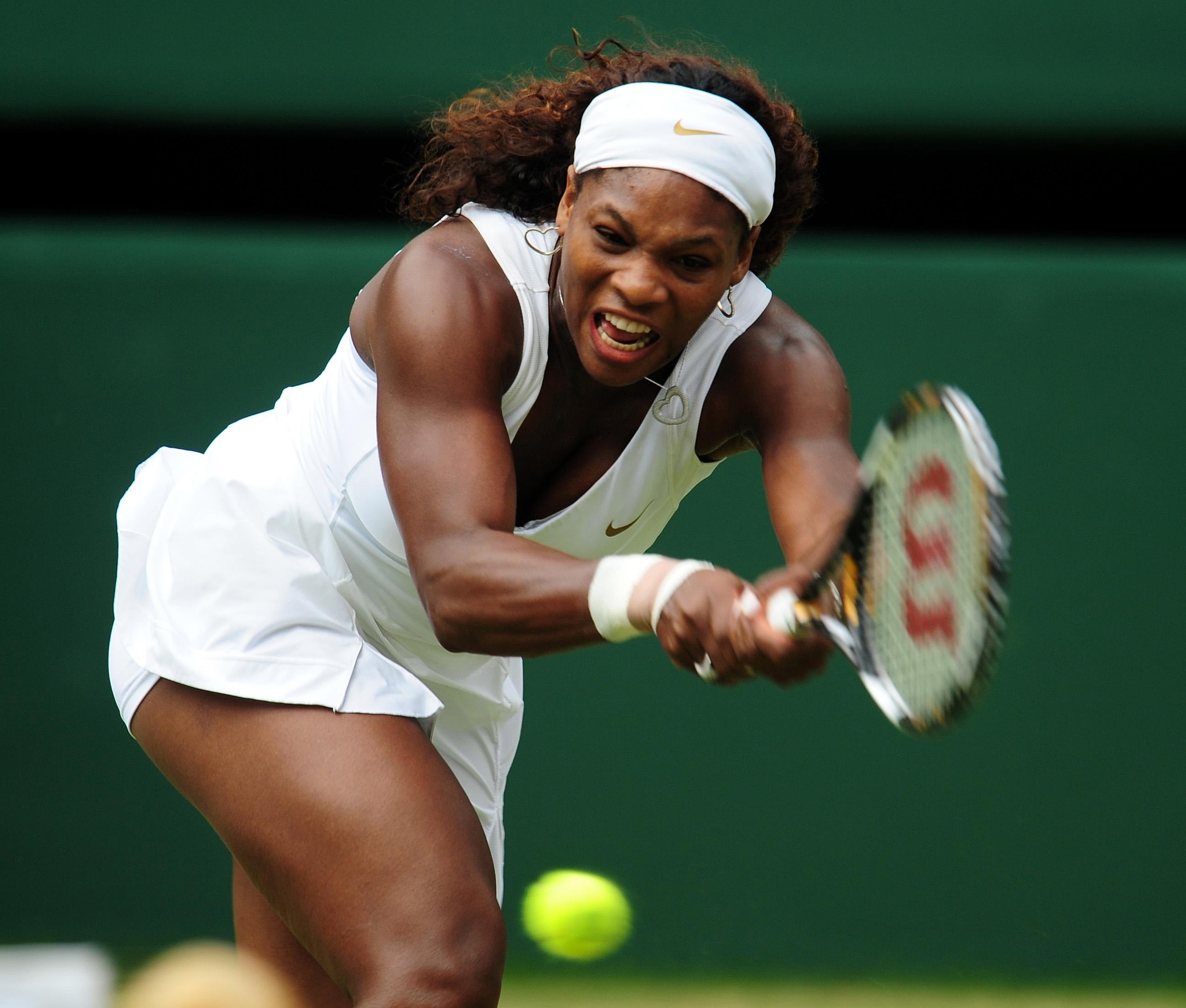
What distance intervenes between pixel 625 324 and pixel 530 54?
215 centimetres

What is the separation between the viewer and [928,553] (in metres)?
1.57

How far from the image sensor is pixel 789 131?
209cm

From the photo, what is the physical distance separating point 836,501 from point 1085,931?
244 centimetres

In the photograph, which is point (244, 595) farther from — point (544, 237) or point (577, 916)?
point (577, 916)

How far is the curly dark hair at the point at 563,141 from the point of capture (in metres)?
2.01

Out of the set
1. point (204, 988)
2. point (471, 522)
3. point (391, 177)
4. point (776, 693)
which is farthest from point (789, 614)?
point (391, 177)

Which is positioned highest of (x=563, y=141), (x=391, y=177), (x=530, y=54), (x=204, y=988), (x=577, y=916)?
(x=530, y=54)

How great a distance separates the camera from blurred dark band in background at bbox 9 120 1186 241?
3.89 m

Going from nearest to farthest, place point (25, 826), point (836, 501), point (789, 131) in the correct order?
point (836, 501) → point (789, 131) → point (25, 826)

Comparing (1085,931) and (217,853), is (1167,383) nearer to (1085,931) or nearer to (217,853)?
(1085,931)

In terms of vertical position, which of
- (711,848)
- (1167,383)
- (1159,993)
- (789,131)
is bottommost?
(1159,993)

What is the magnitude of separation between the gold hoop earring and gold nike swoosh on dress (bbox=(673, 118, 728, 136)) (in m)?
0.22

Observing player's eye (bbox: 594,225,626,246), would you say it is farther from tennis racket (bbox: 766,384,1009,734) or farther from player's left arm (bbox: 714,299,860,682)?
tennis racket (bbox: 766,384,1009,734)

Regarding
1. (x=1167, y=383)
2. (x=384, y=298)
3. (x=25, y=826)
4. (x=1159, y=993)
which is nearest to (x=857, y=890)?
(x=1159, y=993)
